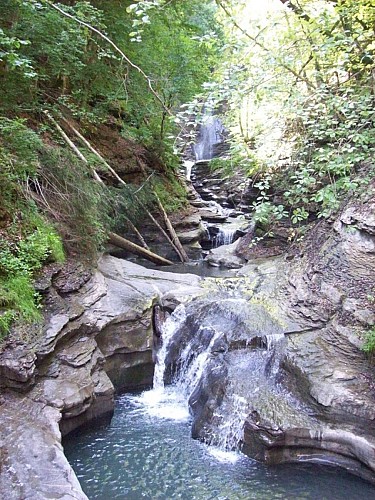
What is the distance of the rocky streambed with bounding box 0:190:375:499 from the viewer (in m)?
4.73

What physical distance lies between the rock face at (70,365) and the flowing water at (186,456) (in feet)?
1.39

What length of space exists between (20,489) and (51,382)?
1.67 m

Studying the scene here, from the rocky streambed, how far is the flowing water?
0.32 ft

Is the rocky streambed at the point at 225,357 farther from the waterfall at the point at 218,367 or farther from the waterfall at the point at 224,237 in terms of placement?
the waterfall at the point at 224,237

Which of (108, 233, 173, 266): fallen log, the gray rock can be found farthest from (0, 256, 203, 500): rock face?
the gray rock

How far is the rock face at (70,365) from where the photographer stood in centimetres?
389

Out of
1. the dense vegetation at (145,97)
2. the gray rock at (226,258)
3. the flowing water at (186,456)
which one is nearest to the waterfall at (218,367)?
the flowing water at (186,456)

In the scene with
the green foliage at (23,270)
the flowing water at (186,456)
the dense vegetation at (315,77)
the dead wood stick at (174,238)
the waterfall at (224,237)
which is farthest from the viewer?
the waterfall at (224,237)

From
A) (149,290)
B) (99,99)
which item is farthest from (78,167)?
(99,99)

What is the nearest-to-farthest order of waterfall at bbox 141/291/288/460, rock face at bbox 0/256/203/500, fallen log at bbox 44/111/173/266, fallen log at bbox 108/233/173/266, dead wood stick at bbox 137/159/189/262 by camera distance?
rock face at bbox 0/256/203/500 → waterfall at bbox 141/291/288/460 → fallen log at bbox 44/111/173/266 → fallen log at bbox 108/233/173/266 → dead wood stick at bbox 137/159/189/262

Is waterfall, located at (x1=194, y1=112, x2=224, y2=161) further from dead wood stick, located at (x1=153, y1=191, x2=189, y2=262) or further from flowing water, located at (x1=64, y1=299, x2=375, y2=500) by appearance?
flowing water, located at (x1=64, y1=299, x2=375, y2=500)

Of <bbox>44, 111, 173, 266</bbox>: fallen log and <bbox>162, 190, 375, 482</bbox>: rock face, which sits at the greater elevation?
<bbox>44, 111, 173, 266</bbox>: fallen log

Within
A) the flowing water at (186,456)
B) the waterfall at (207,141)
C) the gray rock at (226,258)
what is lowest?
the flowing water at (186,456)

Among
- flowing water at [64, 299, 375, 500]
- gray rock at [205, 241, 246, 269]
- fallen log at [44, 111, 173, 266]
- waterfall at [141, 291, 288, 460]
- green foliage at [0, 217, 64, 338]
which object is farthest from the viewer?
gray rock at [205, 241, 246, 269]
